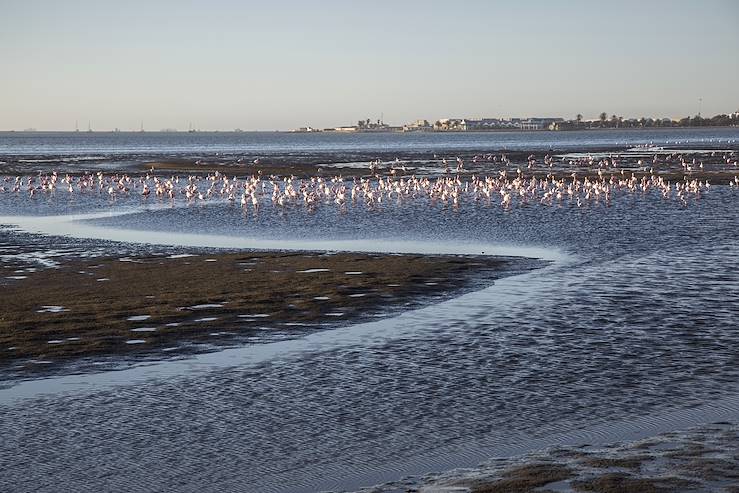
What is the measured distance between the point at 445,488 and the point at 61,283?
1359 centimetres

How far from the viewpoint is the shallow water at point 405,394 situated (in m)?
10.0

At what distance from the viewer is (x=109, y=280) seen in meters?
21.0

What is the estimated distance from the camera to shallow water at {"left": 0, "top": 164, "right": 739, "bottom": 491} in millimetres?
10023

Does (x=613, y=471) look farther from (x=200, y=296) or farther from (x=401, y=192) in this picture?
(x=401, y=192)

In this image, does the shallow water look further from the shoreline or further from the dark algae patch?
the shoreline

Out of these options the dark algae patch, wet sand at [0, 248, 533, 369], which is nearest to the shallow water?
the dark algae patch

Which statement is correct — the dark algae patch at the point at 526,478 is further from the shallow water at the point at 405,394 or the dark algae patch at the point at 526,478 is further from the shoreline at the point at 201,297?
the shoreline at the point at 201,297

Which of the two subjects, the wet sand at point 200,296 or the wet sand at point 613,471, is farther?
the wet sand at point 200,296

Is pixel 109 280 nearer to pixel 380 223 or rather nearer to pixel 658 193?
pixel 380 223

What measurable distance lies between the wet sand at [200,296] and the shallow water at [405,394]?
3.60 ft

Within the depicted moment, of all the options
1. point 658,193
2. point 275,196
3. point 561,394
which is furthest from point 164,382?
point 658,193

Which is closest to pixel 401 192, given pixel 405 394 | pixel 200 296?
pixel 200 296

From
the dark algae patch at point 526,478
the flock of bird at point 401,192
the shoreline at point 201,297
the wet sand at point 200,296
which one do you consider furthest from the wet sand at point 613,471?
the flock of bird at point 401,192

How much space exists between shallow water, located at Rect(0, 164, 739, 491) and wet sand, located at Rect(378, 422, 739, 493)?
488mm
